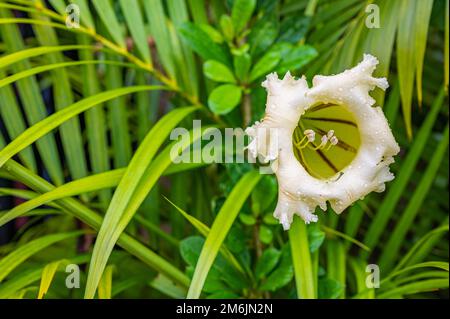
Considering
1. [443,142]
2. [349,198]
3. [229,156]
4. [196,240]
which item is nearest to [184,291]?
[196,240]

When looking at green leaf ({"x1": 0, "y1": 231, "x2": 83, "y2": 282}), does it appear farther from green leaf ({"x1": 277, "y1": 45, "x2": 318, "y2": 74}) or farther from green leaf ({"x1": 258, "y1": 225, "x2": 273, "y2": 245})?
green leaf ({"x1": 277, "y1": 45, "x2": 318, "y2": 74})

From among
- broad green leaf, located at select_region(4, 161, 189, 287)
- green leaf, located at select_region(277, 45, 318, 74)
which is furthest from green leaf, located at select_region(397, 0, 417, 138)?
broad green leaf, located at select_region(4, 161, 189, 287)

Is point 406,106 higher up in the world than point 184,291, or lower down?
higher up

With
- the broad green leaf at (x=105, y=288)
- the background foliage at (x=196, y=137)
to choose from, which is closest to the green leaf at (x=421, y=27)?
the background foliage at (x=196, y=137)

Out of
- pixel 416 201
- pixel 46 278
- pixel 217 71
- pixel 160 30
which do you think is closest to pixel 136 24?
pixel 160 30

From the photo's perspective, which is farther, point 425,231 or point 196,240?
point 425,231

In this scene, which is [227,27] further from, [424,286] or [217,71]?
[424,286]

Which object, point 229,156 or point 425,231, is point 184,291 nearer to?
point 229,156
